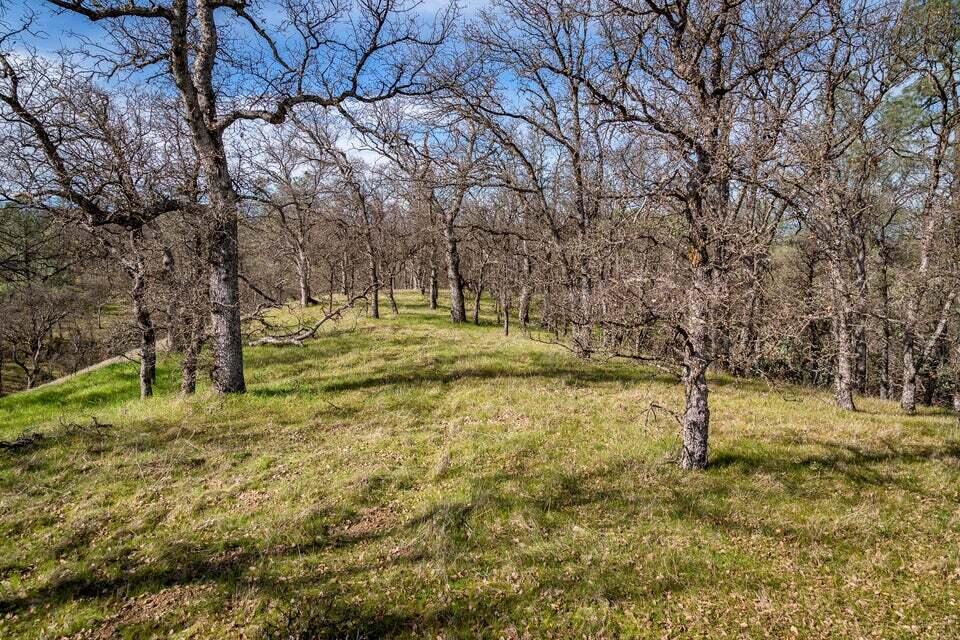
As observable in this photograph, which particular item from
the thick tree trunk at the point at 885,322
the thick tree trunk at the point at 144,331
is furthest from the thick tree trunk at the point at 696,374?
the thick tree trunk at the point at 144,331

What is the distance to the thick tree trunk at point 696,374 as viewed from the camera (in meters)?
6.35

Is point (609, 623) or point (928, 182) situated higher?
point (928, 182)

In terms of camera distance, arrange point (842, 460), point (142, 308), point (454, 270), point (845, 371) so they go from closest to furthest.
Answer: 1. point (842, 460)
2. point (142, 308)
3. point (845, 371)
4. point (454, 270)

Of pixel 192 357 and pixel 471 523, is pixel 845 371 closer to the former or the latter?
pixel 471 523

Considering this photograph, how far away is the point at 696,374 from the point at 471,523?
404 centimetres

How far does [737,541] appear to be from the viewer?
574cm

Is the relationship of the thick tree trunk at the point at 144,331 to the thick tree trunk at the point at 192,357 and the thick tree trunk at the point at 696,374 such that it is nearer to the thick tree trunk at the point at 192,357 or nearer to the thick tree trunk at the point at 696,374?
the thick tree trunk at the point at 192,357

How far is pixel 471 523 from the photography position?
6074 mm

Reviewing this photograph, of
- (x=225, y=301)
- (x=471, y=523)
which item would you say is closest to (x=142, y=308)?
(x=225, y=301)

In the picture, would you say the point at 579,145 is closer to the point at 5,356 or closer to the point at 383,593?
the point at 383,593

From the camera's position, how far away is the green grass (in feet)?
15.1

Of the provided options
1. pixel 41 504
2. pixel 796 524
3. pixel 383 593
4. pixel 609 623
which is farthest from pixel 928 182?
pixel 41 504

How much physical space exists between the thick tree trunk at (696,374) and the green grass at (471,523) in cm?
38

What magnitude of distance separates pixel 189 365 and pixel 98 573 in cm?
677
